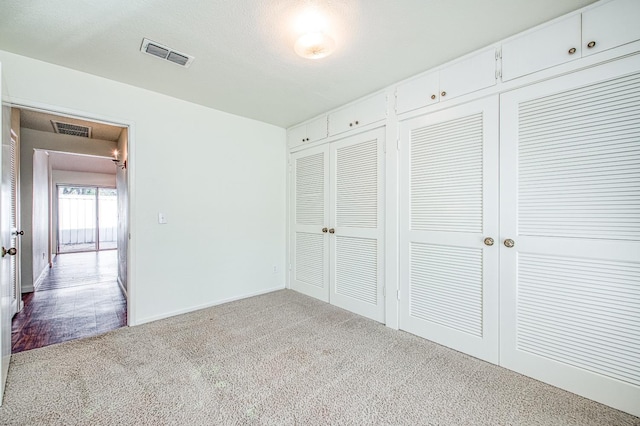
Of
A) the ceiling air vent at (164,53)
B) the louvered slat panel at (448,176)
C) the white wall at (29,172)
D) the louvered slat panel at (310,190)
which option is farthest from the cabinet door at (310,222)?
the white wall at (29,172)

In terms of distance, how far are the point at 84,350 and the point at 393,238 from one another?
9.57 feet

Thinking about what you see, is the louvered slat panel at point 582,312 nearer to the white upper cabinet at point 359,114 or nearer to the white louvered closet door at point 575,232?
the white louvered closet door at point 575,232

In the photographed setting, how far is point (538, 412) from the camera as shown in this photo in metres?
1.57

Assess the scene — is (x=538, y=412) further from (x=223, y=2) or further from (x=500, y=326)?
(x=223, y=2)

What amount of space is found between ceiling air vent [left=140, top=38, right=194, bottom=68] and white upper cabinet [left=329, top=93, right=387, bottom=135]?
1.67 meters

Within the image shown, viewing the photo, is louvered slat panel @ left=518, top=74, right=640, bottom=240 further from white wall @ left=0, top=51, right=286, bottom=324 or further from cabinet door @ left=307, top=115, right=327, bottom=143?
white wall @ left=0, top=51, right=286, bottom=324

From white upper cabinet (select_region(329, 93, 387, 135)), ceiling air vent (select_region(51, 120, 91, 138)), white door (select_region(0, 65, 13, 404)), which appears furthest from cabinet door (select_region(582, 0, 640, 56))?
ceiling air vent (select_region(51, 120, 91, 138))

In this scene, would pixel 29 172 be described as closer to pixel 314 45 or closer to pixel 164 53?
pixel 164 53

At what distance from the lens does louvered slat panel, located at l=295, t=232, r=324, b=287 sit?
3.57m

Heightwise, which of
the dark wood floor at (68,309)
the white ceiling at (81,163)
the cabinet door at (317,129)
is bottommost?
the dark wood floor at (68,309)

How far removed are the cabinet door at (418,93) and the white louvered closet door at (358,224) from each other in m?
0.35

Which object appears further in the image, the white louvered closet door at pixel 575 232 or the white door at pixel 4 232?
the white door at pixel 4 232

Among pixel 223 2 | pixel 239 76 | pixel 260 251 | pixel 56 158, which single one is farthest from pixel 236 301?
pixel 56 158

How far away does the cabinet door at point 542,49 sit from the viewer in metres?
1.74
